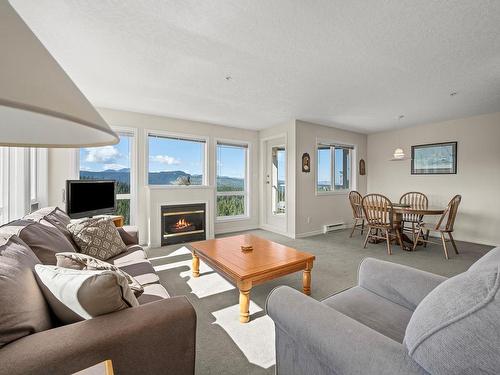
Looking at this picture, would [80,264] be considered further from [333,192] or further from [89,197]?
[333,192]

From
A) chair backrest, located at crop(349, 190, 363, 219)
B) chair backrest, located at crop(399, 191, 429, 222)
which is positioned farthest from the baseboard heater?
chair backrest, located at crop(399, 191, 429, 222)

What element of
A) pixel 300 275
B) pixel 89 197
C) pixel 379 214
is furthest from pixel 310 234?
pixel 89 197

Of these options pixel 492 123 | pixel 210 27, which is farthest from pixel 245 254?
pixel 492 123

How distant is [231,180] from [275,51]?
11.1 ft

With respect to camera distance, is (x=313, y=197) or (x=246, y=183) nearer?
(x=313, y=197)

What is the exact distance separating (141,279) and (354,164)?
5635mm

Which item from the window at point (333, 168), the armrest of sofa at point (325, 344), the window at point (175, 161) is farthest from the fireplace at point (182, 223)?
the armrest of sofa at point (325, 344)

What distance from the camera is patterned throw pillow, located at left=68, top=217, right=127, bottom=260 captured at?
6.72 feet

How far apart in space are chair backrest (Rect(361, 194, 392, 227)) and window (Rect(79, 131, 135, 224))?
4.15 metres

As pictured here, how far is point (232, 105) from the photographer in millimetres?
3826

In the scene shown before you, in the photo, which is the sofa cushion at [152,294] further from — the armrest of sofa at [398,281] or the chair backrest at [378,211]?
the chair backrest at [378,211]

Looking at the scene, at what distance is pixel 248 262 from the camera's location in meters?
2.21

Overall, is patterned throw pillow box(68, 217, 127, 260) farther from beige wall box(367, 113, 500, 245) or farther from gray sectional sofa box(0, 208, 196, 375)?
beige wall box(367, 113, 500, 245)

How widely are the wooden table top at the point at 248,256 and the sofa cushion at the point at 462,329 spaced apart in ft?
4.43
